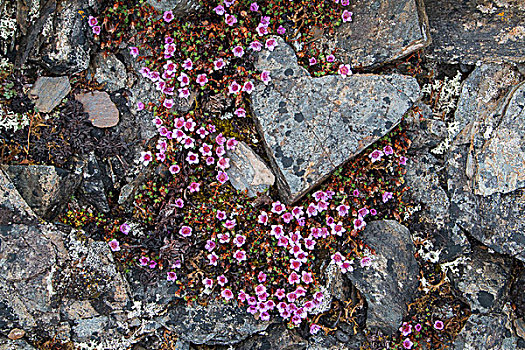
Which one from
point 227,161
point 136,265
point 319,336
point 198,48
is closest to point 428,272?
point 319,336

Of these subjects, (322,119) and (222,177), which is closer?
(322,119)

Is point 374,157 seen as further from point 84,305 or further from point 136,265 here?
point 84,305

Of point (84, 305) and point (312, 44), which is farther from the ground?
point (312, 44)

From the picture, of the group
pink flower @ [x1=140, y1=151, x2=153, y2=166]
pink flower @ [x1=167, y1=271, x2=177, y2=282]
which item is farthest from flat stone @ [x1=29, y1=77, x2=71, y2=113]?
pink flower @ [x1=167, y1=271, x2=177, y2=282]

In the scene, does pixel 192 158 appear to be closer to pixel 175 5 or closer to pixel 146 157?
pixel 146 157

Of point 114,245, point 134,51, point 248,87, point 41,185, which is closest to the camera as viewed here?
point 41,185

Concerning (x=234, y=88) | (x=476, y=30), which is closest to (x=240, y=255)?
(x=234, y=88)

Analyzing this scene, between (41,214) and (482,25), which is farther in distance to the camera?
(482,25)
